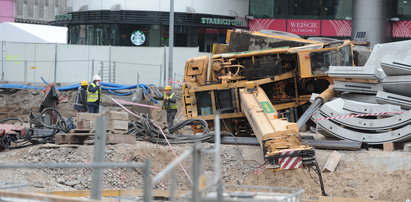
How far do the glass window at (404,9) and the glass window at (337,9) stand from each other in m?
2.59

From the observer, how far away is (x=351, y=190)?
15625 millimetres

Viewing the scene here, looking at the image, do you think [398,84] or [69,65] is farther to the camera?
[69,65]

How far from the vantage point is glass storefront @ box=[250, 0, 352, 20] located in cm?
4212

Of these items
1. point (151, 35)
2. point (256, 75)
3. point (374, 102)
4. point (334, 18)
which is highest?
point (334, 18)

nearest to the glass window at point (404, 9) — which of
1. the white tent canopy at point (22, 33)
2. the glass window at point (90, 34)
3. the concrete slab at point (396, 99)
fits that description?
the glass window at point (90, 34)

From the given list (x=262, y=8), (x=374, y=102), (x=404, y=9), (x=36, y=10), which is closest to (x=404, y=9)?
(x=404, y=9)

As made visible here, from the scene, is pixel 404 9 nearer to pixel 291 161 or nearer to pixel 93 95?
pixel 93 95

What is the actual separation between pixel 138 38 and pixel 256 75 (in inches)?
834

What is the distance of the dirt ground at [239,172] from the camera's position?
49.4 ft

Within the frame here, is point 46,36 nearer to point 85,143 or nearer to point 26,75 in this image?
point 26,75

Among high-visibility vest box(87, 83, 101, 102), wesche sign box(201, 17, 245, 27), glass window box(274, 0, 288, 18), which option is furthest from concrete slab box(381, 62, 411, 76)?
glass window box(274, 0, 288, 18)

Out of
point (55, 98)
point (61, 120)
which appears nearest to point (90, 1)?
point (55, 98)

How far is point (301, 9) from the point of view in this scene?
42844 mm

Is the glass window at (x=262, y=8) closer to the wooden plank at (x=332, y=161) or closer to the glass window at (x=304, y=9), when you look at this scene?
the glass window at (x=304, y=9)
